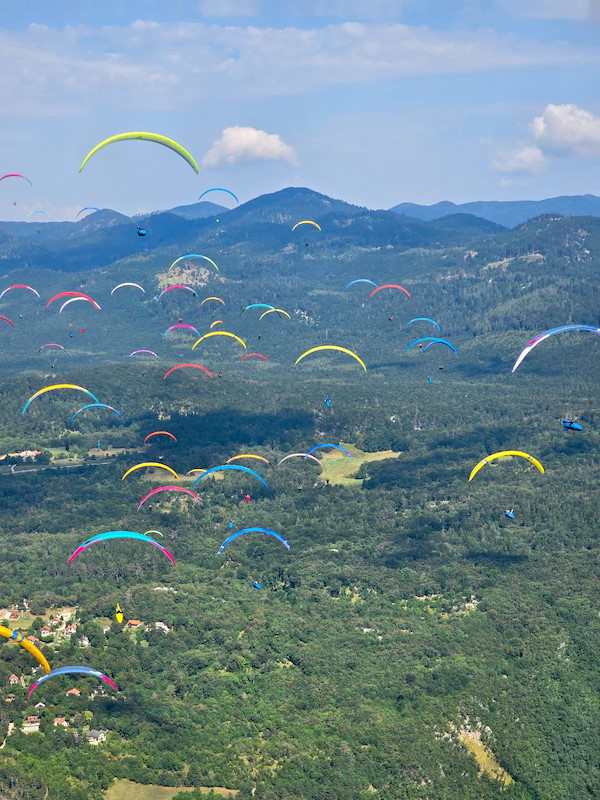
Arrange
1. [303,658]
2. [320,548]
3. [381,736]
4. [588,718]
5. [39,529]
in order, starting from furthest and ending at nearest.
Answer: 1. [39,529]
2. [320,548]
3. [303,658]
4. [588,718]
5. [381,736]

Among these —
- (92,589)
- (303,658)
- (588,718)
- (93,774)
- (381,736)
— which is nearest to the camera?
(93,774)

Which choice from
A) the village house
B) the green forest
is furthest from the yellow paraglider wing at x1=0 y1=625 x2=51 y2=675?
the village house

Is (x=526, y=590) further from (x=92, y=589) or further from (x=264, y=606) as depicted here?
(x=92, y=589)

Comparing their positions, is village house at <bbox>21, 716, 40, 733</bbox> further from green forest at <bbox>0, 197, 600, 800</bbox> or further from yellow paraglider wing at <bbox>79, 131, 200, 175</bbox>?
yellow paraglider wing at <bbox>79, 131, 200, 175</bbox>

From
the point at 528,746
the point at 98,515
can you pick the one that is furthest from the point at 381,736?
the point at 98,515

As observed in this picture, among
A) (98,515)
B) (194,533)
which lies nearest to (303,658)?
(194,533)

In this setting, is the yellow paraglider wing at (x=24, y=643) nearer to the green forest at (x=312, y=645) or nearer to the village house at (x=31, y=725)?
the green forest at (x=312, y=645)

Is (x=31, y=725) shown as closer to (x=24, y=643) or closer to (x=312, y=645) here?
(x=24, y=643)

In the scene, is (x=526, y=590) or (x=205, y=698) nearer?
(x=205, y=698)

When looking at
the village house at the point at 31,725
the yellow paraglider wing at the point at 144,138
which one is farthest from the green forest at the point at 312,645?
the yellow paraglider wing at the point at 144,138

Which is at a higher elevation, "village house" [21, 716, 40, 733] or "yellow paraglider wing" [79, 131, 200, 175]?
"yellow paraglider wing" [79, 131, 200, 175]
